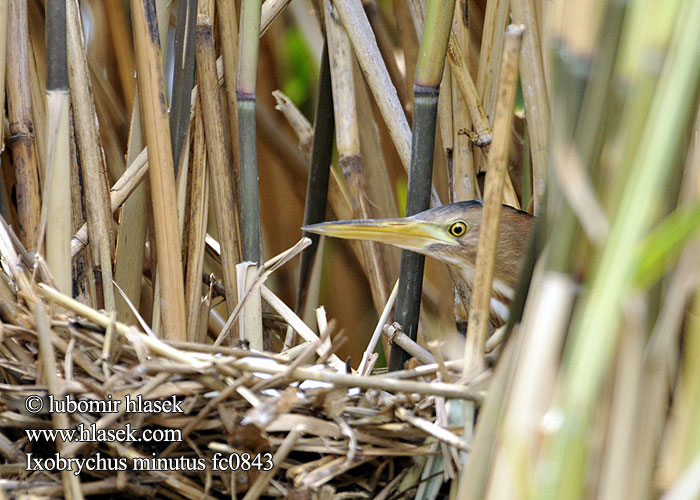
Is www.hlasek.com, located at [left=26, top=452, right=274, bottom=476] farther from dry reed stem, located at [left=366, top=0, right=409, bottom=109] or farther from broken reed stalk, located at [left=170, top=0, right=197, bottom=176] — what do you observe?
dry reed stem, located at [left=366, top=0, right=409, bottom=109]

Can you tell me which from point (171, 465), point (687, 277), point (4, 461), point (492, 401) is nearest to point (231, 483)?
point (171, 465)

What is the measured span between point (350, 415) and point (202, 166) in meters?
0.44

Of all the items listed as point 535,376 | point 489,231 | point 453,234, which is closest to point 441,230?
point 453,234

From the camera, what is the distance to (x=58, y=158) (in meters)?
0.83

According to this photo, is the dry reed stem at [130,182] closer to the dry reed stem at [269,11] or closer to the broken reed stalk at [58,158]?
the broken reed stalk at [58,158]

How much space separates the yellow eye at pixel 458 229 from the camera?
1.21 m

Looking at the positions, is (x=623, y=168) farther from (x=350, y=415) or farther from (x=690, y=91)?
(x=350, y=415)

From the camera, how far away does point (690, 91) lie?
1.31 ft

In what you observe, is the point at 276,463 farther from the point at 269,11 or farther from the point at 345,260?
the point at 345,260

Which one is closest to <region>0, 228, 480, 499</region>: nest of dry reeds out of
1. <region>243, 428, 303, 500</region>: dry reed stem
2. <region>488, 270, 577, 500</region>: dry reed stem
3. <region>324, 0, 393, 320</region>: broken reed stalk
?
<region>243, 428, 303, 500</region>: dry reed stem

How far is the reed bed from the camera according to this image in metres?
0.42

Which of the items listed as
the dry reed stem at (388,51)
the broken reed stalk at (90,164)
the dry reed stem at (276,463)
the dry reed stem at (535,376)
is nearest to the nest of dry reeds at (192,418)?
→ the dry reed stem at (276,463)

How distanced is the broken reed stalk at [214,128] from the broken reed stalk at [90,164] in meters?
0.14

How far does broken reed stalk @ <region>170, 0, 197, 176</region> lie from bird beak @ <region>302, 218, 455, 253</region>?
0.77 ft
